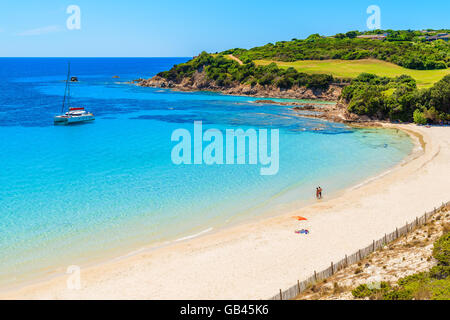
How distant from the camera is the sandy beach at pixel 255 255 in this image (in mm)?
20500

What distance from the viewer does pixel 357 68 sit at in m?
129

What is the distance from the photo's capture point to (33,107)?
320 feet

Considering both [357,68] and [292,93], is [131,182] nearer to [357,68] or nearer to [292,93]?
[292,93]

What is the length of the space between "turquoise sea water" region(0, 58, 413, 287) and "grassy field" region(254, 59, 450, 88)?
49.7 m

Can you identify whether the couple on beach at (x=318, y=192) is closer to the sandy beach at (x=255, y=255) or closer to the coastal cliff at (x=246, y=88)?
the sandy beach at (x=255, y=255)

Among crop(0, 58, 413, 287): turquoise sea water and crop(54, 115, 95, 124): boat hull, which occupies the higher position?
crop(54, 115, 95, 124): boat hull

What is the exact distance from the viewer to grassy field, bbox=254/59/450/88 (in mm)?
109000

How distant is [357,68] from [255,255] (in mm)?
120094

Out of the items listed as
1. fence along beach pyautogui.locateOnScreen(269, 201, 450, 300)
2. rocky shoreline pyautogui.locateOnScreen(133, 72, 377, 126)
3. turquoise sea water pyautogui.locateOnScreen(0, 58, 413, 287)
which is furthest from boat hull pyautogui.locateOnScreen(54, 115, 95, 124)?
fence along beach pyautogui.locateOnScreen(269, 201, 450, 300)

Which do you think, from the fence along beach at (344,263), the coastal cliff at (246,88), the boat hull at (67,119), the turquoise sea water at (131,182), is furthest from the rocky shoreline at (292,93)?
the fence along beach at (344,263)

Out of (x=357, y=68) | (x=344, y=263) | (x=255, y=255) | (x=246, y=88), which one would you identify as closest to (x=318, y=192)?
(x=255, y=255)

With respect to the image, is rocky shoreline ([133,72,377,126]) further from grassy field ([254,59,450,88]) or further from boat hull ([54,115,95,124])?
boat hull ([54,115,95,124])

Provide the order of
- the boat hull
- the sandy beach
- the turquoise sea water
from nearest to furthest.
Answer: the sandy beach → the turquoise sea water → the boat hull

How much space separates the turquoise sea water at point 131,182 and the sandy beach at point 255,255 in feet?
7.02
